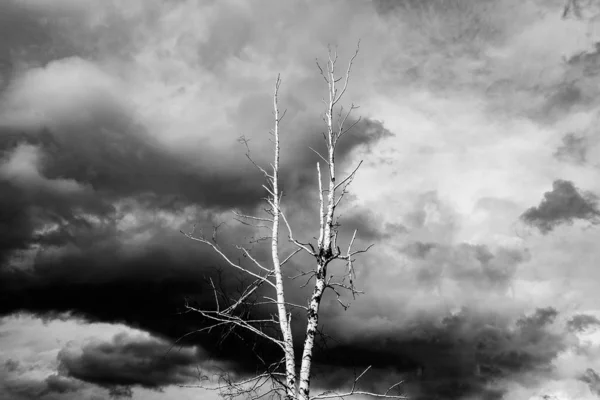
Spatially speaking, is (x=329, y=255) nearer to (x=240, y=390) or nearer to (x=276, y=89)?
(x=240, y=390)

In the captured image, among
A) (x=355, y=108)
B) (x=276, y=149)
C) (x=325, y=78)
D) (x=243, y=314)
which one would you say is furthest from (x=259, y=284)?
(x=325, y=78)

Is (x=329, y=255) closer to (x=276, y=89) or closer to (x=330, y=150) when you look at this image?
(x=330, y=150)

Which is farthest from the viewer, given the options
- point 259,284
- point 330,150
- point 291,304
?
point 330,150

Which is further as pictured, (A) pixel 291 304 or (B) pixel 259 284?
(B) pixel 259 284

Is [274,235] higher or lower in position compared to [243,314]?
higher

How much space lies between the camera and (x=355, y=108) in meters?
11.2

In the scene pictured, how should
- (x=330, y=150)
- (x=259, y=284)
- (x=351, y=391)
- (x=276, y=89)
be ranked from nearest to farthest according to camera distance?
(x=351, y=391) → (x=259, y=284) → (x=330, y=150) → (x=276, y=89)

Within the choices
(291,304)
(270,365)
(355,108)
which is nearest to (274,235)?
(291,304)

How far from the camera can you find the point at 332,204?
10047 millimetres

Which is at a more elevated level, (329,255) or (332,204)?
(332,204)

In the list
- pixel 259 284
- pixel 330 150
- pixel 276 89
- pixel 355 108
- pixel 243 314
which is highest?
pixel 276 89

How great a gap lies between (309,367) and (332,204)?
10.8ft

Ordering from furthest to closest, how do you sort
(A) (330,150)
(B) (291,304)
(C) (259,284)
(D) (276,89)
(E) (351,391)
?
1. (D) (276,89)
2. (A) (330,150)
3. (C) (259,284)
4. (B) (291,304)
5. (E) (351,391)

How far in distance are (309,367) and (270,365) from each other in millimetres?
748
